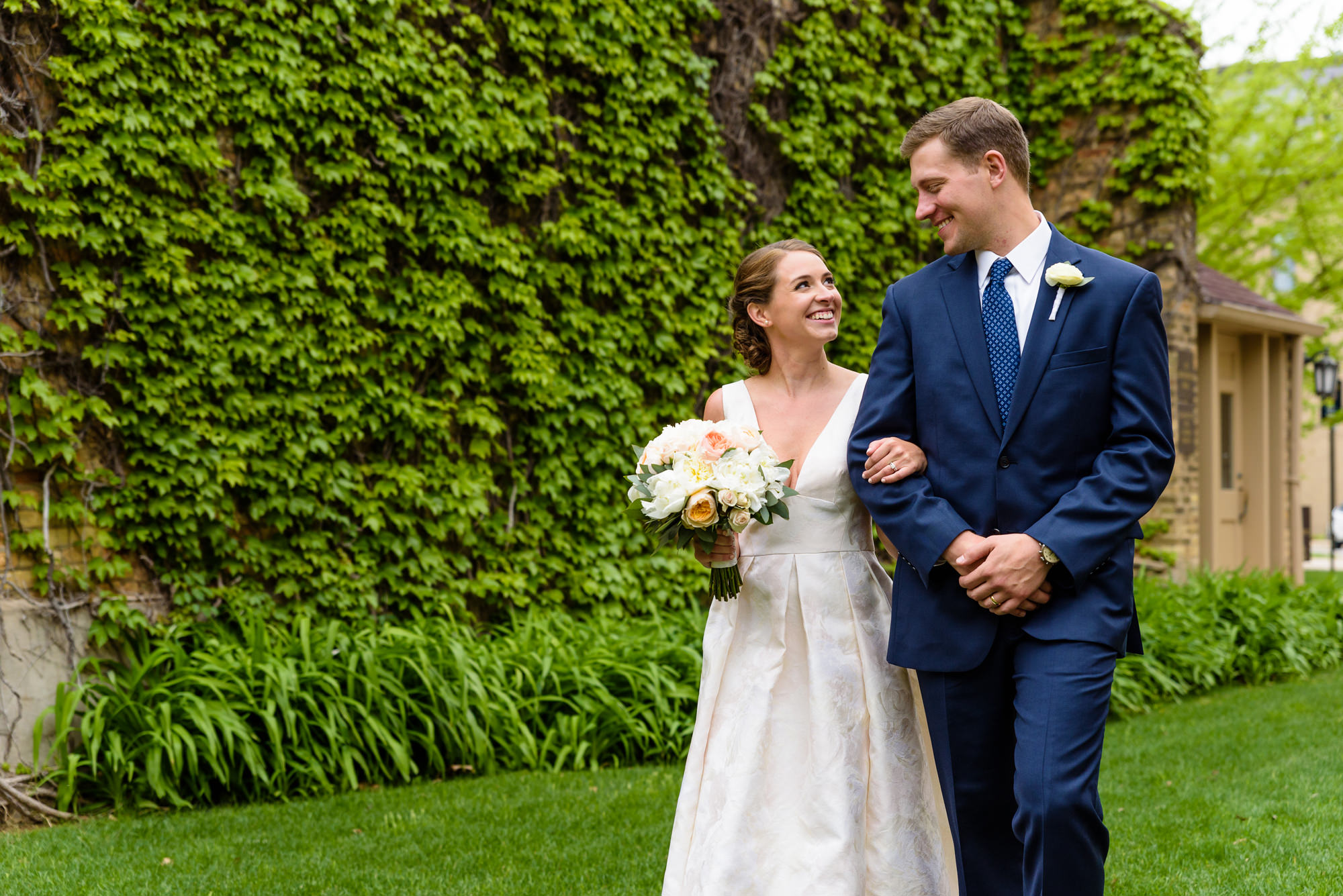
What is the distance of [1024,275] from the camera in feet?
8.89

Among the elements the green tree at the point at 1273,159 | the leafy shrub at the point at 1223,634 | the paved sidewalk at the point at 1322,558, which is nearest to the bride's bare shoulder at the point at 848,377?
the leafy shrub at the point at 1223,634

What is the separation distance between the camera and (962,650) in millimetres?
2607

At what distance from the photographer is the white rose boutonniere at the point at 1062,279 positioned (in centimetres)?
255

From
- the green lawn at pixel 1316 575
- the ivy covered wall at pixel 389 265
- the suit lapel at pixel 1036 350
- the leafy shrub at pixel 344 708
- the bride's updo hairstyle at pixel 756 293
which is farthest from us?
the green lawn at pixel 1316 575

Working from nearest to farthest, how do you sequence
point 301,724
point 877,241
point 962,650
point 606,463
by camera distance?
1. point 962,650
2. point 301,724
3. point 606,463
4. point 877,241

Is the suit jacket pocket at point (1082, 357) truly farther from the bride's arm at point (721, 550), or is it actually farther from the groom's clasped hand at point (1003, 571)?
the bride's arm at point (721, 550)

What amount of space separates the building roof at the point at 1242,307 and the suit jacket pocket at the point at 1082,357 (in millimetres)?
9122

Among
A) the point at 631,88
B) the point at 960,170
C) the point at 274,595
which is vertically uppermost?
the point at 631,88

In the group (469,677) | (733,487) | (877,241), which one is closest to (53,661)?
(469,677)

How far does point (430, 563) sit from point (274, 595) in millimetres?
825

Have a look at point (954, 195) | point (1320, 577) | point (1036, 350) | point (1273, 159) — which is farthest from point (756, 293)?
point (1273, 159)

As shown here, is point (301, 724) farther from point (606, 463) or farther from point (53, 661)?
point (606, 463)

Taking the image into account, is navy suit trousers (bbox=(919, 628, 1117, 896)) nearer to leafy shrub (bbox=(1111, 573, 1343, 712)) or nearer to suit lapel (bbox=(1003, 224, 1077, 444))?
suit lapel (bbox=(1003, 224, 1077, 444))

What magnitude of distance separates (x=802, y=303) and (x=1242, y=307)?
384 inches
